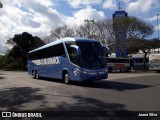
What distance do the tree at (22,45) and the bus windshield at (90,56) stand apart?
62.7 m

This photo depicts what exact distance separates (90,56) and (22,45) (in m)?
63.7

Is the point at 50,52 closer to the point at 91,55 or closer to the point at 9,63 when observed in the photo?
the point at 91,55

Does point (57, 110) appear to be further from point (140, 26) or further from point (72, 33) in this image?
point (72, 33)

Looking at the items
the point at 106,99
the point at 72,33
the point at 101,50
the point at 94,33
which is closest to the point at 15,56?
the point at 72,33

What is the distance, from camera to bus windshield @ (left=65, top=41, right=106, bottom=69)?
64.0 feet

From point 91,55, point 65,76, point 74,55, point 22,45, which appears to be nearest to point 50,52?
point 65,76

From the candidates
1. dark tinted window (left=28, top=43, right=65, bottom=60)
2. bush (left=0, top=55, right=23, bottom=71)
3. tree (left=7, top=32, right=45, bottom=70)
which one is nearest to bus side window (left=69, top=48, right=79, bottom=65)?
dark tinted window (left=28, top=43, right=65, bottom=60)

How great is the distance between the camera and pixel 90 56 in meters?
19.8

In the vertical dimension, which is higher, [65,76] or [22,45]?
[22,45]

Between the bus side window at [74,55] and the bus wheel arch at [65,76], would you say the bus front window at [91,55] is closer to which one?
the bus side window at [74,55]

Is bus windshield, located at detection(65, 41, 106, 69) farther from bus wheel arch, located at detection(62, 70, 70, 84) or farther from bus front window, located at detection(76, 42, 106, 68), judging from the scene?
bus wheel arch, located at detection(62, 70, 70, 84)

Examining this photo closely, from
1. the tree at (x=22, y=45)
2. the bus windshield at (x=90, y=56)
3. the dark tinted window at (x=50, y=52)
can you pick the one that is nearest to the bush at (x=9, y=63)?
the tree at (x=22, y=45)

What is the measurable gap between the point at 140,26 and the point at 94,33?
30.8 feet

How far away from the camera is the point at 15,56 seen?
81500 mm
